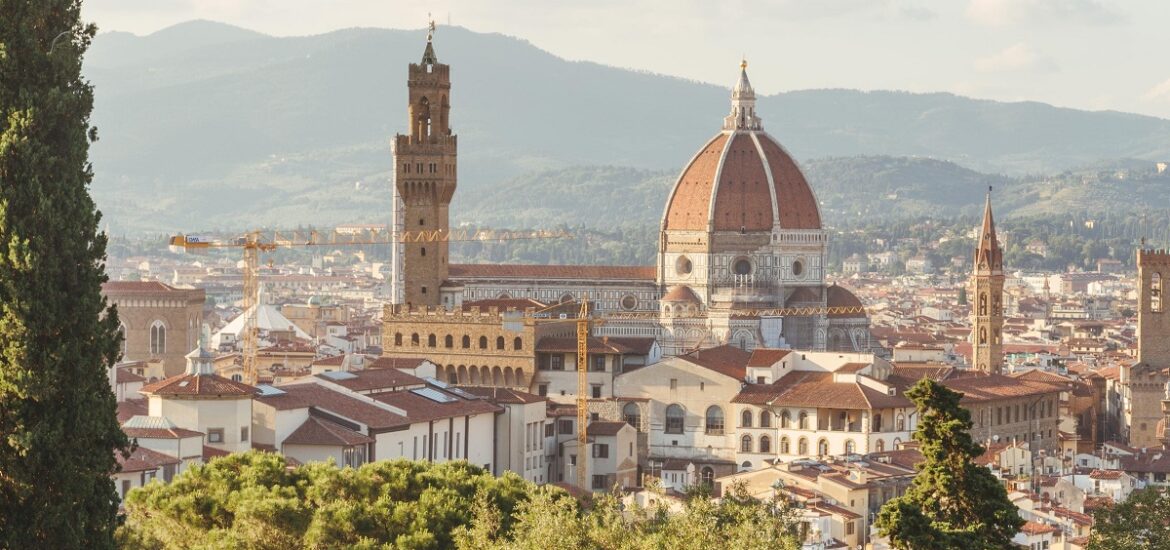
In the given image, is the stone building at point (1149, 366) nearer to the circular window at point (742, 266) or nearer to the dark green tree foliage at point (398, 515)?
the circular window at point (742, 266)

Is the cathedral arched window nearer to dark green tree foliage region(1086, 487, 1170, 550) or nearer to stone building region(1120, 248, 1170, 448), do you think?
stone building region(1120, 248, 1170, 448)

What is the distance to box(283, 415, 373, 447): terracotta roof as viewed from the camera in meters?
55.7

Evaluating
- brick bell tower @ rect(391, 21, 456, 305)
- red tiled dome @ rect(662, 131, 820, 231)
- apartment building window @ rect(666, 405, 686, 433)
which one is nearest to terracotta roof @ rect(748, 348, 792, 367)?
apartment building window @ rect(666, 405, 686, 433)

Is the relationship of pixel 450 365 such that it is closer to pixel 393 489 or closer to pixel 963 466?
pixel 393 489

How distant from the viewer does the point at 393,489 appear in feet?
138

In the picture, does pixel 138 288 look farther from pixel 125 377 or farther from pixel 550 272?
pixel 125 377

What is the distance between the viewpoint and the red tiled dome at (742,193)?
105000 millimetres

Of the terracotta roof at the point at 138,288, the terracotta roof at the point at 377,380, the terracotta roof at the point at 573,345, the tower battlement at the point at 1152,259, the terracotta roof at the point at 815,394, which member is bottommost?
the terracotta roof at the point at 815,394

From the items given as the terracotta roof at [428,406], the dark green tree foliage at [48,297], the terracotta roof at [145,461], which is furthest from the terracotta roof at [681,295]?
the dark green tree foliage at [48,297]

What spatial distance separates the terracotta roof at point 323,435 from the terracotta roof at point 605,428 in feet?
45.0

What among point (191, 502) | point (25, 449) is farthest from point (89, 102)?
point (191, 502)

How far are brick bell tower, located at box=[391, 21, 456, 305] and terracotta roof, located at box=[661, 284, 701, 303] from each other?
986 cm

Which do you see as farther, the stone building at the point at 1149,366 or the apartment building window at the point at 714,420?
the stone building at the point at 1149,366

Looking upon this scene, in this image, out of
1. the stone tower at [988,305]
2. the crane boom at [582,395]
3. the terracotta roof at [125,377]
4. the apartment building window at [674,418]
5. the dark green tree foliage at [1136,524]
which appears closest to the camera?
the dark green tree foliage at [1136,524]
